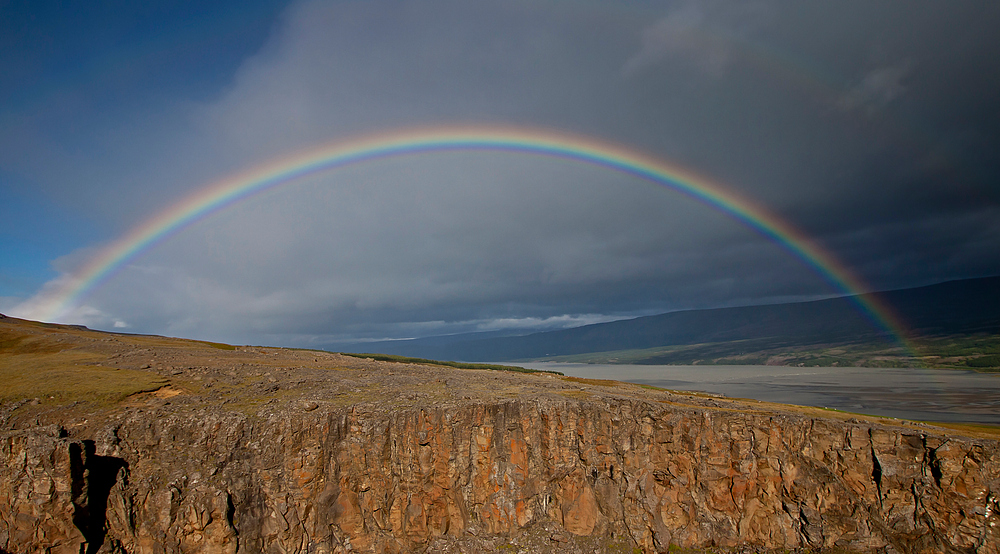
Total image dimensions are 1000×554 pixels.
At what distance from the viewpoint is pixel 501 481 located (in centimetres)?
4047

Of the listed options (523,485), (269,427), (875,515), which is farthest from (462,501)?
(875,515)

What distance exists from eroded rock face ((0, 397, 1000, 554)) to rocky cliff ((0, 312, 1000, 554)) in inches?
4.9

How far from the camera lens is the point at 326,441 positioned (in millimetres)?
38062

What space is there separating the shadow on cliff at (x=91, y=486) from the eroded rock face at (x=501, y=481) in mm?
120

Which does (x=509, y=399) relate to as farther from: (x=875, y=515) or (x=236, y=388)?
(x=875, y=515)

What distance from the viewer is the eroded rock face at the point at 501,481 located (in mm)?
32562

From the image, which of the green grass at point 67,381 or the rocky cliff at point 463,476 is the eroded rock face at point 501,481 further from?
the green grass at point 67,381

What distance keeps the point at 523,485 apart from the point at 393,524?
12.1 metres

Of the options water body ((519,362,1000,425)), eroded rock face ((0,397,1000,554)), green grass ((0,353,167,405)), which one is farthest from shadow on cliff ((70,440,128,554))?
water body ((519,362,1000,425))

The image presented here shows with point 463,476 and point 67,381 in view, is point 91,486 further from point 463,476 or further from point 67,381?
point 463,476

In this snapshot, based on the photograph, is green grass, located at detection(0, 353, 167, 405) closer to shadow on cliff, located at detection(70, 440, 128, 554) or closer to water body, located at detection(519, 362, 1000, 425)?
shadow on cliff, located at detection(70, 440, 128, 554)

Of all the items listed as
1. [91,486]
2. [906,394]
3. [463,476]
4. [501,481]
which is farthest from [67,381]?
[906,394]

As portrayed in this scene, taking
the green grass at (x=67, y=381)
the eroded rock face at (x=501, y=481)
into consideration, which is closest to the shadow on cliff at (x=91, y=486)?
the eroded rock face at (x=501, y=481)

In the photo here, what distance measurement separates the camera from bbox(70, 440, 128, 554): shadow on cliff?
3047 cm
